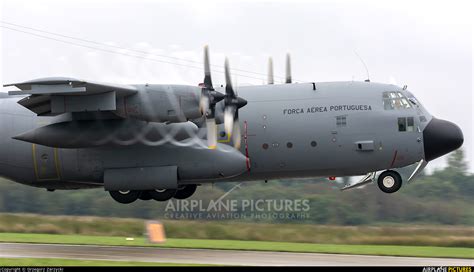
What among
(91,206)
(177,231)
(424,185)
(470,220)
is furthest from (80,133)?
(424,185)

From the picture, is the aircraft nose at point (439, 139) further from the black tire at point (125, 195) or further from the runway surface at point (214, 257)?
the black tire at point (125, 195)

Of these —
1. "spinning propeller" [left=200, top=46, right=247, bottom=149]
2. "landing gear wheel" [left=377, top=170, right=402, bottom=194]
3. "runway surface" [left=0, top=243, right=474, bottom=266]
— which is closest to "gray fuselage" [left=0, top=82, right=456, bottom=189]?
"landing gear wheel" [left=377, top=170, right=402, bottom=194]

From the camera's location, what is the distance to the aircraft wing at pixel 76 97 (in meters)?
21.3

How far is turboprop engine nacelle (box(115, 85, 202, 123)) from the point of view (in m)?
21.9

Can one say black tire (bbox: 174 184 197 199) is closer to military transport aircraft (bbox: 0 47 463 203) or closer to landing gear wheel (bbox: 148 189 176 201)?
landing gear wheel (bbox: 148 189 176 201)

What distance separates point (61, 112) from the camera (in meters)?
22.3

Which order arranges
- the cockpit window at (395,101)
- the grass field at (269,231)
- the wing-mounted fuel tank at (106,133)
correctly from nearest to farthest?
1. the wing-mounted fuel tank at (106,133)
2. the cockpit window at (395,101)
3. the grass field at (269,231)

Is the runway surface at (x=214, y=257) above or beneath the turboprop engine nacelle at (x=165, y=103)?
beneath

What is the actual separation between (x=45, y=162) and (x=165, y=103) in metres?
5.08

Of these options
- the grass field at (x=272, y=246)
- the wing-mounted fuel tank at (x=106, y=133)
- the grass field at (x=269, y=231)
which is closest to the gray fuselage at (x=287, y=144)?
the wing-mounted fuel tank at (x=106, y=133)

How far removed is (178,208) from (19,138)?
8561mm

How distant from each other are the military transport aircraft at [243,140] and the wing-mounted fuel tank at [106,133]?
1.2 inches

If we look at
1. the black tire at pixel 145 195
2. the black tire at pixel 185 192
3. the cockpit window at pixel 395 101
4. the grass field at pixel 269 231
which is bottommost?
the grass field at pixel 269 231

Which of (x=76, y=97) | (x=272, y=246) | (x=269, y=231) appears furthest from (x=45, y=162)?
(x=269, y=231)
